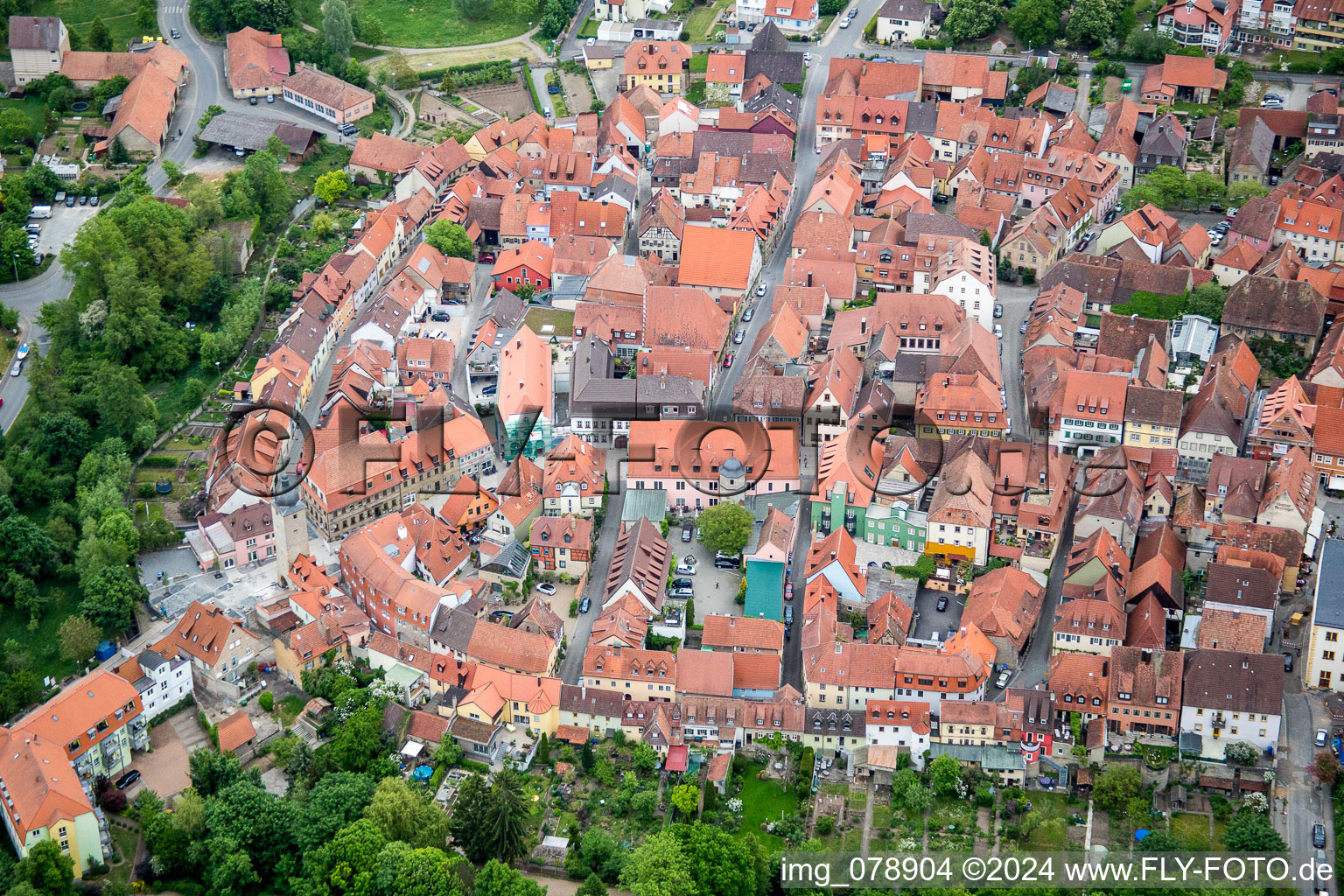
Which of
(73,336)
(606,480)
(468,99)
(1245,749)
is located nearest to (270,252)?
(73,336)

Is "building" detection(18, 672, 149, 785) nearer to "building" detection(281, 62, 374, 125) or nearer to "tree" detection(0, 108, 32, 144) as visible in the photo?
"tree" detection(0, 108, 32, 144)

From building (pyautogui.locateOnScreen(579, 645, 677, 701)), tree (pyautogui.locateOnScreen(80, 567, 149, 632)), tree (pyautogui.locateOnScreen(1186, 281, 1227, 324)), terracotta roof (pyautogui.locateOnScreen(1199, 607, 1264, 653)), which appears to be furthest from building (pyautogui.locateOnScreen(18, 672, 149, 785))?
tree (pyautogui.locateOnScreen(1186, 281, 1227, 324))

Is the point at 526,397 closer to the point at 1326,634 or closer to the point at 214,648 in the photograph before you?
the point at 214,648

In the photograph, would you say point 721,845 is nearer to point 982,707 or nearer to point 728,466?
point 982,707

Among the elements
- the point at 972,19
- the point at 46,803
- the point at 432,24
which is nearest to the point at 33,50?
the point at 432,24

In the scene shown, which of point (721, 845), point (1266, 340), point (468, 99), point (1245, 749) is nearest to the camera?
point (721, 845)
